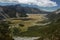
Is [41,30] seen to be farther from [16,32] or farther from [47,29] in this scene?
[16,32]

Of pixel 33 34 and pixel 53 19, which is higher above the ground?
pixel 53 19

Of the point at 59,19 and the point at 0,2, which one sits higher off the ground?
the point at 0,2

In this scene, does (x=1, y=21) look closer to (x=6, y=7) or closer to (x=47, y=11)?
(x=6, y=7)

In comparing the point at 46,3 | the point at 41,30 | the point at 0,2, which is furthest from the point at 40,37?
the point at 0,2

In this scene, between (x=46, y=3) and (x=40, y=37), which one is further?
(x=46, y=3)

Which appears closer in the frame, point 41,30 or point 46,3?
point 41,30

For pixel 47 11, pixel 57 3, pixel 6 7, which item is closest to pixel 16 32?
pixel 6 7

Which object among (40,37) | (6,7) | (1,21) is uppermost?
(6,7)

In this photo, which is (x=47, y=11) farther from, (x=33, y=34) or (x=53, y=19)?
(x=33, y=34)
